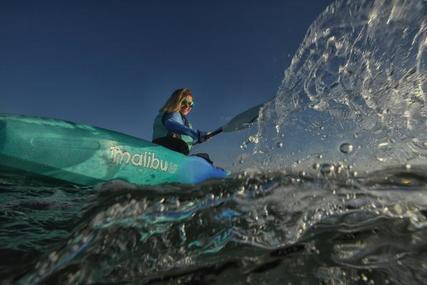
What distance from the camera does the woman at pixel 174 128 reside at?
21.7ft

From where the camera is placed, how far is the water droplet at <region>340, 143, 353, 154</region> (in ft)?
11.7

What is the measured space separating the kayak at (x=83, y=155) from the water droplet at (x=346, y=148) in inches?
104

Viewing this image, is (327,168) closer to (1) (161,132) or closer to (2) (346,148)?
(2) (346,148)

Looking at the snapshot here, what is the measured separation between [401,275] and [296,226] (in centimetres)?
72

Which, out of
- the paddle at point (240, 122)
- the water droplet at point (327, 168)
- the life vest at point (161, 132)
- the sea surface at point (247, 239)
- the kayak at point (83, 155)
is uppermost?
A: the paddle at point (240, 122)

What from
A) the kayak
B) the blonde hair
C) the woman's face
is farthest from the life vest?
the kayak

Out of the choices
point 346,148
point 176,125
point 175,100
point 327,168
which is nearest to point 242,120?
point 175,100

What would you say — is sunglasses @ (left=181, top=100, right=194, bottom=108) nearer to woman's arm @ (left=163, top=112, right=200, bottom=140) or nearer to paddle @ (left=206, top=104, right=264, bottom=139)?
woman's arm @ (left=163, top=112, right=200, bottom=140)

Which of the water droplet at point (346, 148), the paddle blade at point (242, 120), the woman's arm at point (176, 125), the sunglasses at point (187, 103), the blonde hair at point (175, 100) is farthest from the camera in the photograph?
the paddle blade at point (242, 120)

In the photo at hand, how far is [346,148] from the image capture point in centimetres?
363

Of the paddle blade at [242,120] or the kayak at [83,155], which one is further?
the paddle blade at [242,120]

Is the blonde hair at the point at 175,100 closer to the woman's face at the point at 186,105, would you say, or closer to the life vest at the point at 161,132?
the woman's face at the point at 186,105

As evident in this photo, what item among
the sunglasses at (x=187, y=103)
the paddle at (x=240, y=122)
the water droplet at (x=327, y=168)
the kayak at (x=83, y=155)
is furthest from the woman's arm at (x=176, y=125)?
the water droplet at (x=327, y=168)

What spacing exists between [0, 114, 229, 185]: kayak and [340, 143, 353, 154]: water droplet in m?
2.64
